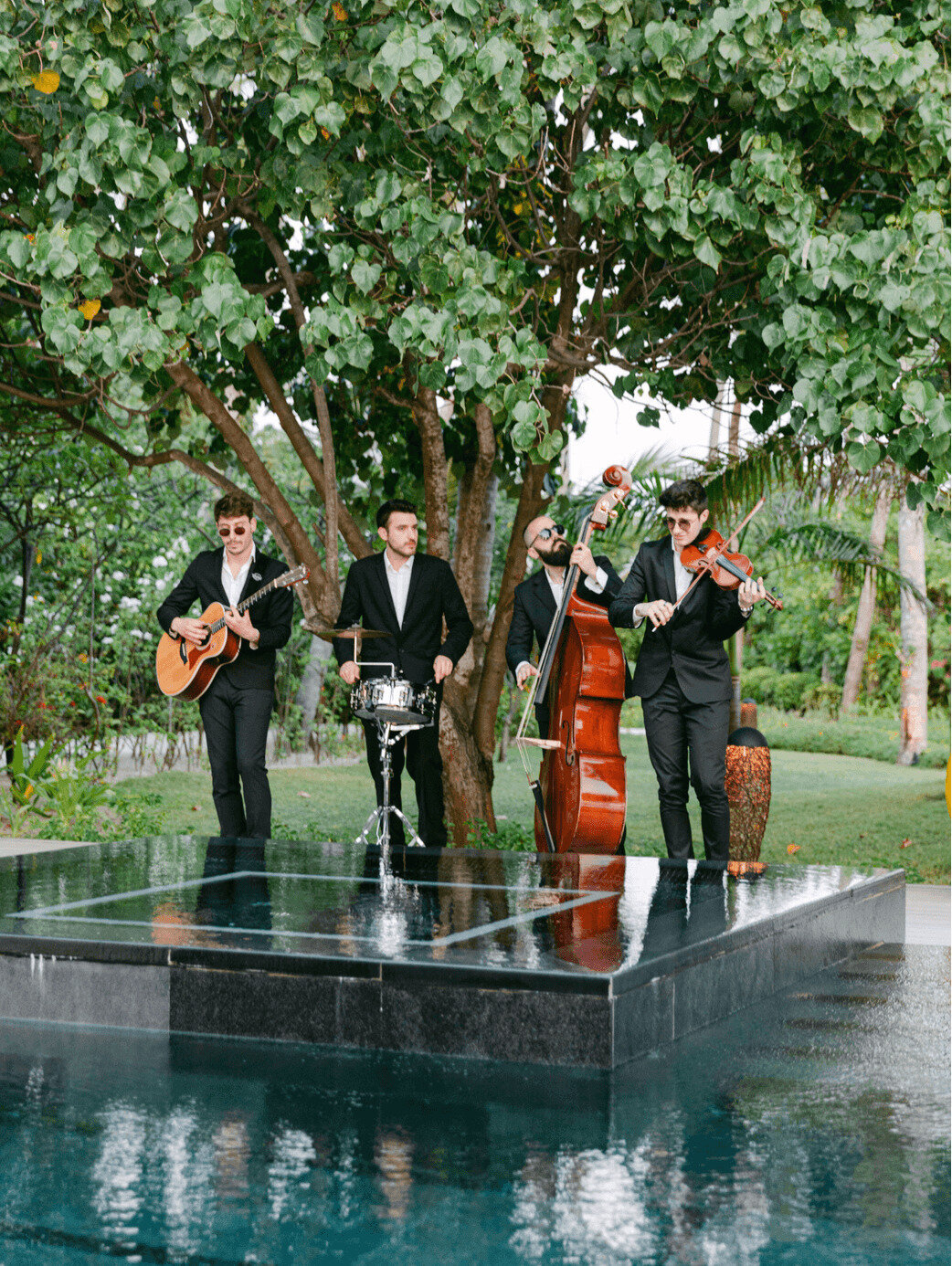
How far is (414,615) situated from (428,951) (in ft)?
9.98

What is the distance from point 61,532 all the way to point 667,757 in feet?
25.7

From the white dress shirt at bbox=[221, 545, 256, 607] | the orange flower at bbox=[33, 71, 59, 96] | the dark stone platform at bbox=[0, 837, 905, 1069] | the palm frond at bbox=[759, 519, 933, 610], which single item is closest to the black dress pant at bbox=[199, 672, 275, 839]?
the white dress shirt at bbox=[221, 545, 256, 607]

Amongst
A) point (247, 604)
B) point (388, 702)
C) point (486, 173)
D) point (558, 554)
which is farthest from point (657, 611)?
point (486, 173)

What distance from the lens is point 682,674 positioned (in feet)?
18.5

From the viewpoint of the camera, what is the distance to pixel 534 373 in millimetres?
5781

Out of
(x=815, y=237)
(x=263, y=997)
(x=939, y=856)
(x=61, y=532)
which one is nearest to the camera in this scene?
(x=263, y=997)

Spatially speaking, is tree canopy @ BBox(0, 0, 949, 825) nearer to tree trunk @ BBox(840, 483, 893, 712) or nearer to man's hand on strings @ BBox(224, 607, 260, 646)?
man's hand on strings @ BBox(224, 607, 260, 646)

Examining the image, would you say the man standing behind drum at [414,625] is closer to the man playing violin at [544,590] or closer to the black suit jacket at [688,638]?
the man playing violin at [544,590]

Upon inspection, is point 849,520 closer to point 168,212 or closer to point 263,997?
point 168,212

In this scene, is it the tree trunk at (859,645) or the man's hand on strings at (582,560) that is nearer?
the man's hand on strings at (582,560)

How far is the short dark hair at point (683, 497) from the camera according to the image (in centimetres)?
550

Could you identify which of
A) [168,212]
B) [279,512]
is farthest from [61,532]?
[168,212]

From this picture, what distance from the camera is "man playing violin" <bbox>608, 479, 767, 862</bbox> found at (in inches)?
221

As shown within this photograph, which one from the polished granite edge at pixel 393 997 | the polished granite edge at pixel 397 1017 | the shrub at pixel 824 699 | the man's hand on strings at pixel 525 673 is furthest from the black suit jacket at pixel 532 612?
the shrub at pixel 824 699
